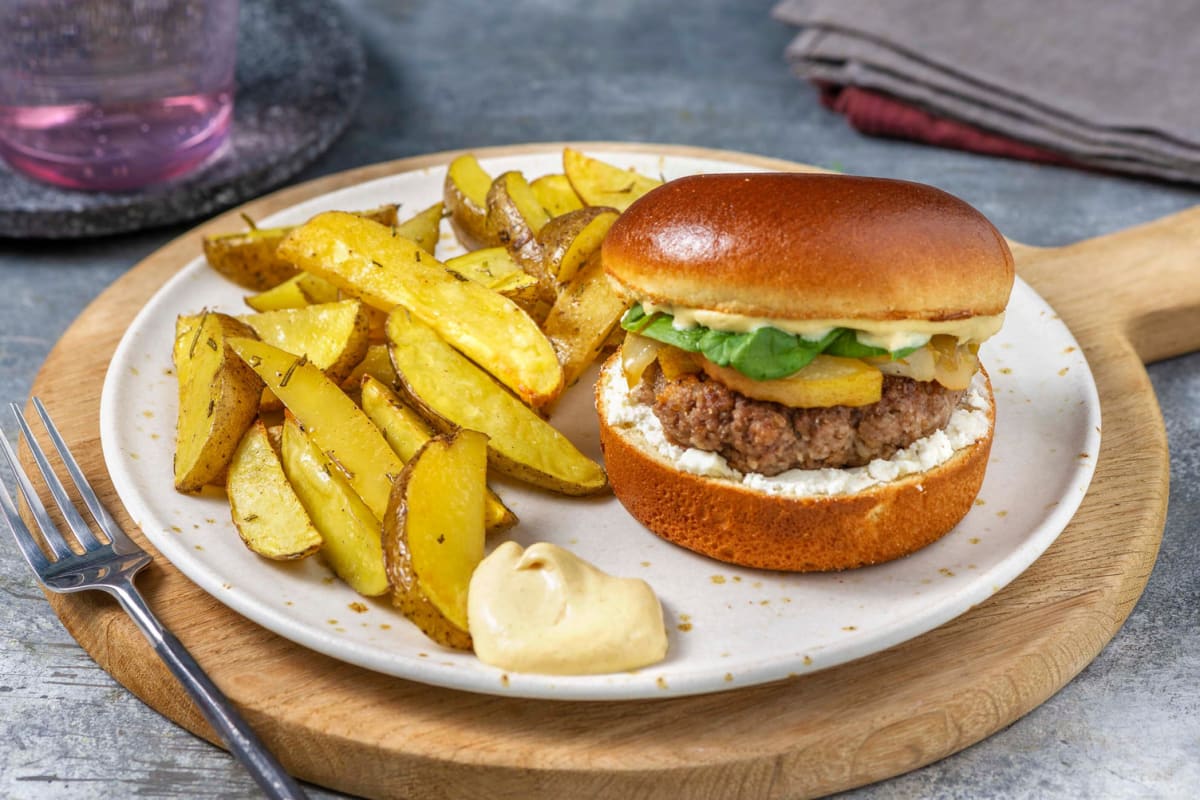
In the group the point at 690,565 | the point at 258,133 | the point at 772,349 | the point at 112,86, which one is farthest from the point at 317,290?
the point at 258,133

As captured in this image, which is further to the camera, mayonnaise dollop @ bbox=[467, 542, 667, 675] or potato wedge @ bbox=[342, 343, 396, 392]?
potato wedge @ bbox=[342, 343, 396, 392]

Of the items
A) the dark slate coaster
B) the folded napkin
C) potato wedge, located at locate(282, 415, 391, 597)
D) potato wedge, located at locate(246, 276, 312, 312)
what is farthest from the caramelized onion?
the folded napkin

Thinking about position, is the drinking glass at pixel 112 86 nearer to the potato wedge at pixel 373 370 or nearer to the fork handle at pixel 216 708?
the potato wedge at pixel 373 370

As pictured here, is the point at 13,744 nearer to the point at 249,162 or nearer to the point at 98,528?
the point at 98,528

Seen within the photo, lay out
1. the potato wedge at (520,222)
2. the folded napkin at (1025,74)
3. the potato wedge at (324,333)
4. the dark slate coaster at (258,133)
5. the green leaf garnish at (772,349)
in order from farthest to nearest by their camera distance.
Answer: the folded napkin at (1025,74)
the dark slate coaster at (258,133)
the potato wedge at (520,222)
the potato wedge at (324,333)
the green leaf garnish at (772,349)

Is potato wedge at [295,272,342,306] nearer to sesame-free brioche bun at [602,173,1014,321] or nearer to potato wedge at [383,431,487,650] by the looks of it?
potato wedge at [383,431,487,650]

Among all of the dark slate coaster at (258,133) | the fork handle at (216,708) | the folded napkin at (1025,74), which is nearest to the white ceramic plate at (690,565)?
the fork handle at (216,708)
